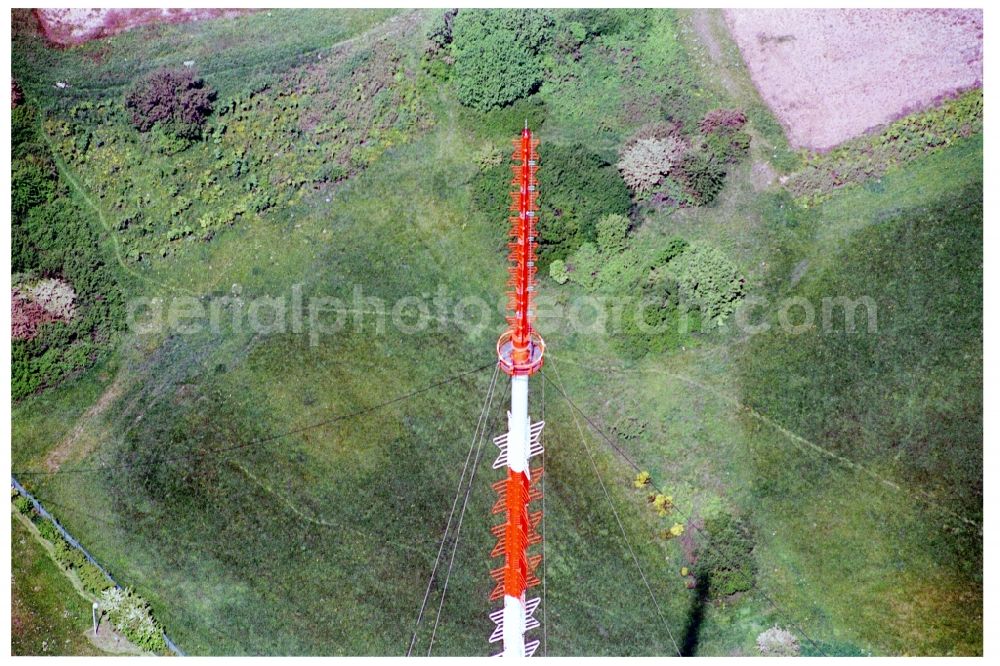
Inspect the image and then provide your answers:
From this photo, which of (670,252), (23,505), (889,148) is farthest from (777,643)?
(23,505)

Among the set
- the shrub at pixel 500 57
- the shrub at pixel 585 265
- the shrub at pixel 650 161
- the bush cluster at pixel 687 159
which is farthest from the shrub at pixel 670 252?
the shrub at pixel 500 57

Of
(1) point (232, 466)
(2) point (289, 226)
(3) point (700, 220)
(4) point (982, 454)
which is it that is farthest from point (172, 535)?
(4) point (982, 454)

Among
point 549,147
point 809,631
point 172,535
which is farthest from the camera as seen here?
point 549,147

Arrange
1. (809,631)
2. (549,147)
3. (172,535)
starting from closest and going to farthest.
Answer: (809,631), (172,535), (549,147)

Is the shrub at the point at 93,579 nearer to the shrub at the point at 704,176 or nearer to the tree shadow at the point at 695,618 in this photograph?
the tree shadow at the point at 695,618

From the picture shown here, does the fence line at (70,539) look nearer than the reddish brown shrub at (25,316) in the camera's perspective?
Yes

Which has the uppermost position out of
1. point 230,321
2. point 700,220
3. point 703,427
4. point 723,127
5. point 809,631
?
point 723,127

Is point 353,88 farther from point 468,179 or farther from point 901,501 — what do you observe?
point 901,501

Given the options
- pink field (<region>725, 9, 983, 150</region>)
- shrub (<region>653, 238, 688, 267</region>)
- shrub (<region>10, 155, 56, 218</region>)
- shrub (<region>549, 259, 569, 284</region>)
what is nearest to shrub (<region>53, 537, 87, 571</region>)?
shrub (<region>10, 155, 56, 218</region>)
